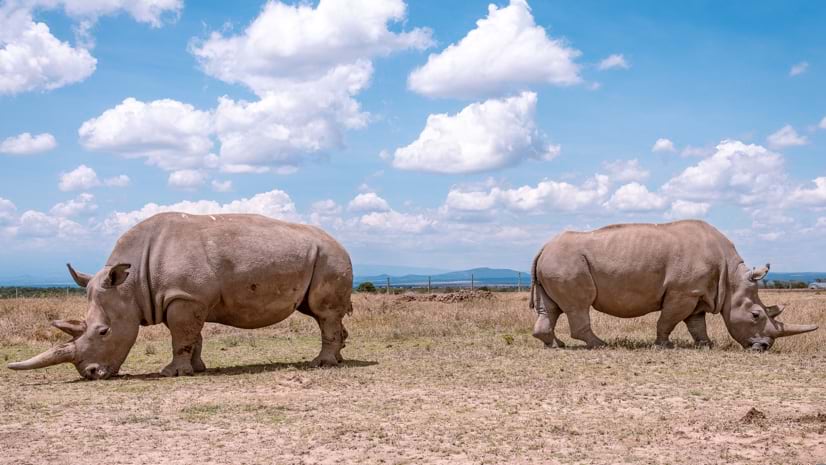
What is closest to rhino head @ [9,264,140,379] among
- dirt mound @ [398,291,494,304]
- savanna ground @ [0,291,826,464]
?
savanna ground @ [0,291,826,464]

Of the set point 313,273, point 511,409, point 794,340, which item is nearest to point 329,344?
point 313,273

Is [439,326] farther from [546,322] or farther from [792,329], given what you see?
[792,329]

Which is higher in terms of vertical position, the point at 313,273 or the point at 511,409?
the point at 313,273

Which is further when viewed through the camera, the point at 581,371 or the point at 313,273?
the point at 313,273

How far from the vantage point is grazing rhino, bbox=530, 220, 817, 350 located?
14.5 metres

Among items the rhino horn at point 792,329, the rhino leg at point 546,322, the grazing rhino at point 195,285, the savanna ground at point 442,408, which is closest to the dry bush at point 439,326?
the rhino horn at point 792,329

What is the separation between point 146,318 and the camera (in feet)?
39.5

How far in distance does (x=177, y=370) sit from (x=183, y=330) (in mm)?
581

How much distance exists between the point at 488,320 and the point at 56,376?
10318mm

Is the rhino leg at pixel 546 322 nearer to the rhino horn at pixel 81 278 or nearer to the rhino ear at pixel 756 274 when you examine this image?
the rhino ear at pixel 756 274

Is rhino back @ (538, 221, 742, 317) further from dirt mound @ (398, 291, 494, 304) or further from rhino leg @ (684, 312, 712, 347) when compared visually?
dirt mound @ (398, 291, 494, 304)

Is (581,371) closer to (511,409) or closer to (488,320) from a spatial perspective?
(511,409)

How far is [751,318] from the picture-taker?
14.3 metres

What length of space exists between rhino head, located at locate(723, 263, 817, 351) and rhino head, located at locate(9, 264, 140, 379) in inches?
378
